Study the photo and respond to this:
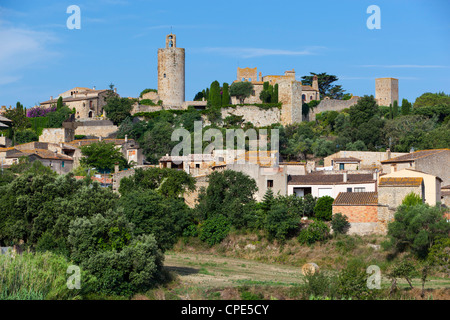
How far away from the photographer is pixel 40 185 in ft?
97.1

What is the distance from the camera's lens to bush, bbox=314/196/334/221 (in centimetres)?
3503

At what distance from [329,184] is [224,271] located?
9.44 metres

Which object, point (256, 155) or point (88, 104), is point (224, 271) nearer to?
point (256, 155)

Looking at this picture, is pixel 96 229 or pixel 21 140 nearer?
pixel 96 229

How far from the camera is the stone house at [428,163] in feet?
128

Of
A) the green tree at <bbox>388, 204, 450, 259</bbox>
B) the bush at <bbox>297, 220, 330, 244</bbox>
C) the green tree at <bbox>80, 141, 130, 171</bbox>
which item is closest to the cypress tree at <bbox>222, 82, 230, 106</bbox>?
the green tree at <bbox>80, 141, 130, 171</bbox>

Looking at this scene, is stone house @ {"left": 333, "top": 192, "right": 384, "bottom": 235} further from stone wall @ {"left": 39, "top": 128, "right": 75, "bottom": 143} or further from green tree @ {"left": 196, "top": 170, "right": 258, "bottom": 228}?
stone wall @ {"left": 39, "top": 128, "right": 75, "bottom": 143}

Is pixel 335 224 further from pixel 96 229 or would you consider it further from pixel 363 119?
pixel 363 119

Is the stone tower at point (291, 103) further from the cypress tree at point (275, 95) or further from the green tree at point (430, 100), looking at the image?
the green tree at point (430, 100)

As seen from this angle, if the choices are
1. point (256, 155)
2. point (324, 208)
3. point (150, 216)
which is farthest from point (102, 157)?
point (324, 208)

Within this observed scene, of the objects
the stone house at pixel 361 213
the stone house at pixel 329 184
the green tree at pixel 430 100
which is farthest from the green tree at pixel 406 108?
the stone house at pixel 361 213

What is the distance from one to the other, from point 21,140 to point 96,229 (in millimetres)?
35546
